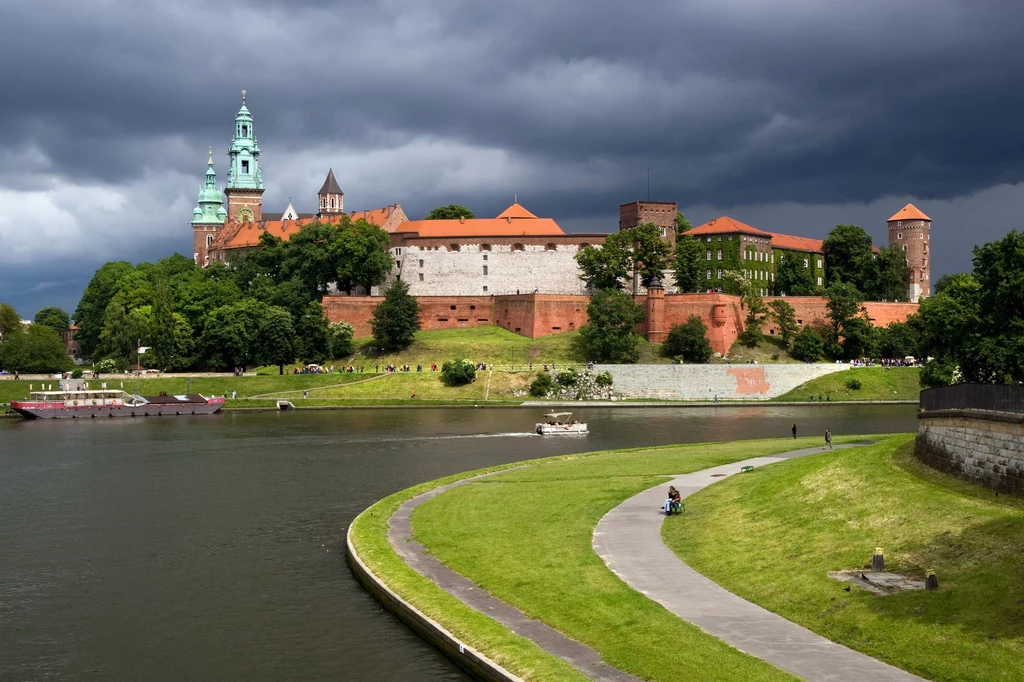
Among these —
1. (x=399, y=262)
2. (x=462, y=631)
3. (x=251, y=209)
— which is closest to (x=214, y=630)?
(x=462, y=631)

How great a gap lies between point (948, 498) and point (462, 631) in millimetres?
9282

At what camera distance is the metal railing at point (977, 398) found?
19.4 metres

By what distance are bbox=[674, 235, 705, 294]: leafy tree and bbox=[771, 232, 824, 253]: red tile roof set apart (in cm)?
A: 2638

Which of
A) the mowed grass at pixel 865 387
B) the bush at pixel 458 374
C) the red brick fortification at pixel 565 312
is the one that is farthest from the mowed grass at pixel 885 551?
the red brick fortification at pixel 565 312

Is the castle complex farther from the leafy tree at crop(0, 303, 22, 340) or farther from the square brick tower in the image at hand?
the leafy tree at crop(0, 303, 22, 340)

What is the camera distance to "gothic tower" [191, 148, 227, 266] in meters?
131

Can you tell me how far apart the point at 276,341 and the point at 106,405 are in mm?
14892

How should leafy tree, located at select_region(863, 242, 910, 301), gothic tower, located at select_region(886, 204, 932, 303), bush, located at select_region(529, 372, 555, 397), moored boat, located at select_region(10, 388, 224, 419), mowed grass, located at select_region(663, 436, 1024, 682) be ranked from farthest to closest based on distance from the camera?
gothic tower, located at select_region(886, 204, 932, 303) < leafy tree, located at select_region(863, 242, 910, 301) < bush, located at select_region(529, 372, 555, 397) < moored boat, located at select_region(10, 388, 224, 419) < mowed grass, located at select_region(663, 436, 1024, 682)

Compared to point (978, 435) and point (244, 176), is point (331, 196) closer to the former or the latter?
point (244, 176)

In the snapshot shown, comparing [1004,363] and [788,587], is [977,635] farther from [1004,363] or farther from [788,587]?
[1004,363]

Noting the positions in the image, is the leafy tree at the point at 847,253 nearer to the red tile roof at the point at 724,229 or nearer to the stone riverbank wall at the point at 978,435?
the red tile roof at the point at 724,229

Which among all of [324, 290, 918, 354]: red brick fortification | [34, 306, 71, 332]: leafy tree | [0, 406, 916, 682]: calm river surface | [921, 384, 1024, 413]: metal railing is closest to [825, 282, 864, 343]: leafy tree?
[324, 290, 918, 354]: red brick fortification

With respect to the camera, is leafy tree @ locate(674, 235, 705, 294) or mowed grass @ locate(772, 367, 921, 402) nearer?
mowed grass @ locate(772, 367, 921, 402)

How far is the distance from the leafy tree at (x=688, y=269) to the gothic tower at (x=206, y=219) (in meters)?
60.8
